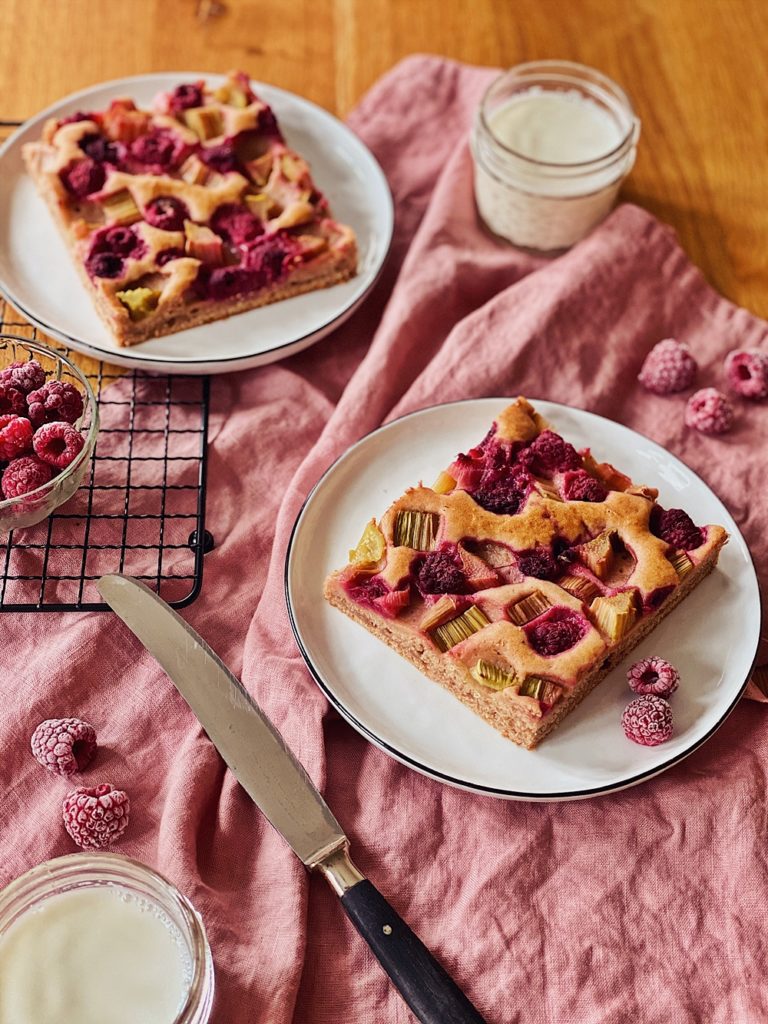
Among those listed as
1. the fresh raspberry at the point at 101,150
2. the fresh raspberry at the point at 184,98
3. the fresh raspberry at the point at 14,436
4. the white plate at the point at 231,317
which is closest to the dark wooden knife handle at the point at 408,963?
the fresh raspberry at the point at 14,436

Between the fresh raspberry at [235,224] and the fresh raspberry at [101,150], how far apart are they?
0.33 metres

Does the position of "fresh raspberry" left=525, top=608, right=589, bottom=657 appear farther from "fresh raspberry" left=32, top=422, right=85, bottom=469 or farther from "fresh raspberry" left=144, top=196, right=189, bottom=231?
"fresh raspberry" left=144, top=196, right=189, bottom=231

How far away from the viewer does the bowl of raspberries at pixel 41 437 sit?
7.97 ft

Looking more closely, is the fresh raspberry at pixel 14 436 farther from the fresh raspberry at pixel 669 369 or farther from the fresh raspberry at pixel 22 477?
the fresh raspberry at pixel 669 369

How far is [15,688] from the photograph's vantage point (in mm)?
2361

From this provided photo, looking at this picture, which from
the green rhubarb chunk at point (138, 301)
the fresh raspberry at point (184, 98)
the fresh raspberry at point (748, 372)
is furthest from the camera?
the fresh raspberry at point (184, 98)

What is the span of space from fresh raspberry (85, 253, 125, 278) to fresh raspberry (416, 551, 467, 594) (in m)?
1.18

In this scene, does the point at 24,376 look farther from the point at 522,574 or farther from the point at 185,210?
the point at 522,574

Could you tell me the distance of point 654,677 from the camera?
7.65 feet

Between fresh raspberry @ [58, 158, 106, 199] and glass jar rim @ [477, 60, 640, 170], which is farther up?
fresh raspberry @ [58, 158, 106, 199]

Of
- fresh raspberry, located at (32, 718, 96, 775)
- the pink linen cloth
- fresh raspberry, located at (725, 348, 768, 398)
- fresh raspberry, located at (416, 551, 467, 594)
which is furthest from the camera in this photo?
fresh raspberry, located at (725, 348, 768, 398)

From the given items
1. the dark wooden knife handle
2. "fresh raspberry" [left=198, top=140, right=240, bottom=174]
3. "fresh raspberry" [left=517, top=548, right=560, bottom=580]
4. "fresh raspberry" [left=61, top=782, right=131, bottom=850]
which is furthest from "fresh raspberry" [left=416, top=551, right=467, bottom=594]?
"fresh raspberry" [left=198, top=140, right=240, bottom=174]

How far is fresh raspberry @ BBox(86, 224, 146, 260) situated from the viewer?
9.74ft

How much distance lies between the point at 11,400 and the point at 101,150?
96 cm
